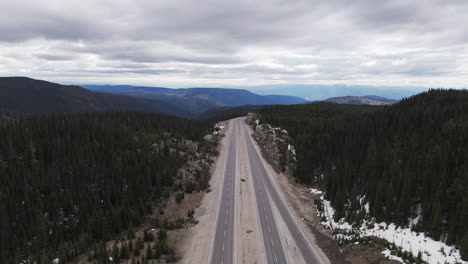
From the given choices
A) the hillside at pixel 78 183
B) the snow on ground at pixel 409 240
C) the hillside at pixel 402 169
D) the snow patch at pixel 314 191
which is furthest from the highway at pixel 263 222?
the hillside at pixel 402 169

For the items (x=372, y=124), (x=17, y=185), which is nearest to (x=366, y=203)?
(x=372, y=124)

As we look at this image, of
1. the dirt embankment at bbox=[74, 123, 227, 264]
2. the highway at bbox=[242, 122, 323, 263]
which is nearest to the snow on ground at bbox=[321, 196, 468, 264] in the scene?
the highway at bbox=[242, 122, 323, 263]

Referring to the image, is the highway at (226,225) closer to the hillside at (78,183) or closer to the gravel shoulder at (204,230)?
the gravel shoulder at (204,230)

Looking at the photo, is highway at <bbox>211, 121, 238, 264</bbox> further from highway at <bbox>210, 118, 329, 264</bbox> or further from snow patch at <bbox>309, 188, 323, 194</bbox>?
snow patch at <bbox>309, 188, 323, 194</bbox>

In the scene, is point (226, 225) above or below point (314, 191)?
below

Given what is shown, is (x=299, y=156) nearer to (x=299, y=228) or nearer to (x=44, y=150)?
(x=299, y=228)

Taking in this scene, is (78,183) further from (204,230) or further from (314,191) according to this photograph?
(314,191)

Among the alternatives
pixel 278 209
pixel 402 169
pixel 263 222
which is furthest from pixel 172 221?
pixel 402 169
